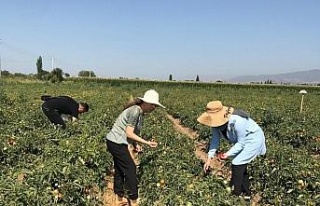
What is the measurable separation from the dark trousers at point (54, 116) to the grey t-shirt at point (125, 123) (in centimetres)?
261

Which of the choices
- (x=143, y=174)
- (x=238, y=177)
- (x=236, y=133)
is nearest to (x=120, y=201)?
(x=143, y=174)

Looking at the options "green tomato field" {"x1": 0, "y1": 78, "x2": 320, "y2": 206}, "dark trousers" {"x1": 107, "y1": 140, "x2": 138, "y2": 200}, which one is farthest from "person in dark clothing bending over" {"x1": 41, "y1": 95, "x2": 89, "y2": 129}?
"dark trousers" {"x1": 107, "y1": 140, "x2": 138, "y2": 200}

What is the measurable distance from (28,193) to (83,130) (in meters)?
4.20

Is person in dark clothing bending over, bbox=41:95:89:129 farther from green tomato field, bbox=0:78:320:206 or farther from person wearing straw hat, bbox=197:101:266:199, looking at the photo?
person wearing straw hat, bbox=197:101:266:199

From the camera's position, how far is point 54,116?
25.4 ft

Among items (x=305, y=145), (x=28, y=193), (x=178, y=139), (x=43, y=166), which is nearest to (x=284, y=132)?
(x=305, y=145)

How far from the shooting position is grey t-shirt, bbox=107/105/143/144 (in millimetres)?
5219

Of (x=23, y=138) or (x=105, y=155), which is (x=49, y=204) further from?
(x=23, y=138)

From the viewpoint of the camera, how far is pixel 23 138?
22.7ft

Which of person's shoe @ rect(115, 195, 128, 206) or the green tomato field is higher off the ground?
the green tomato field

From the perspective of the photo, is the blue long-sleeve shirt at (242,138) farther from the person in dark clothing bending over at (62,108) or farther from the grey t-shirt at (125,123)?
the person in dark clothing bending over at (62,108)

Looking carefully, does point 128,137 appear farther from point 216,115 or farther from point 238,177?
point 238,177

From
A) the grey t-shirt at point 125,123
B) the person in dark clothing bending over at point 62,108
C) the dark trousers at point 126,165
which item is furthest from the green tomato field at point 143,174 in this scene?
the grey t-shirt at point 125,123

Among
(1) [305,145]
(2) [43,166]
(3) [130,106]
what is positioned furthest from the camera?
(1) [305,145]
